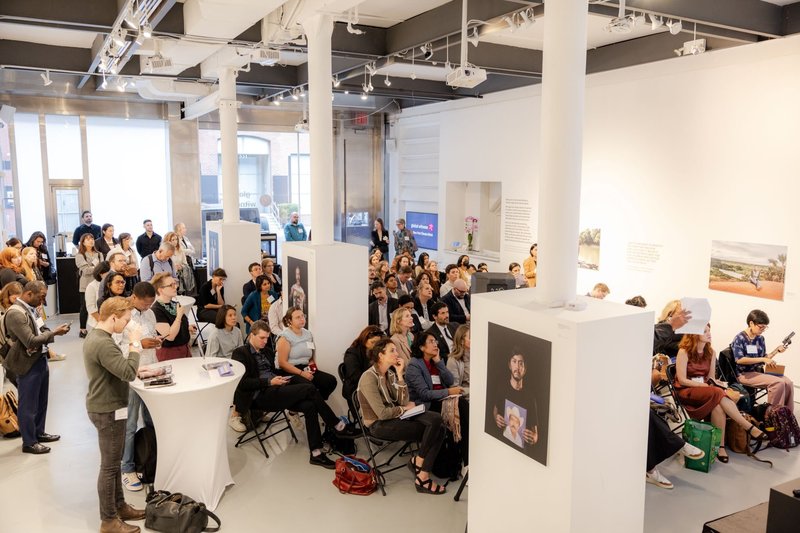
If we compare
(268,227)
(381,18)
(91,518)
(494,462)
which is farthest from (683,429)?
(268,227)

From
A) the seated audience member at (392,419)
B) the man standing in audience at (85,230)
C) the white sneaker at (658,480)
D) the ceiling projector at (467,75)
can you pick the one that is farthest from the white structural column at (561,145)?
the man standing in audience at (85,230)

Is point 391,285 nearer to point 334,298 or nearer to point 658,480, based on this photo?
point 334,298

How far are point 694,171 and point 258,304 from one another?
19.7 ft

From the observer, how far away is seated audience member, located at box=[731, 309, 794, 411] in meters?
5.89

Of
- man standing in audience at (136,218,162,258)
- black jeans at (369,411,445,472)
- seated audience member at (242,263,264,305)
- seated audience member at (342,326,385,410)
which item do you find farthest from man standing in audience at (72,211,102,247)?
black jeans at (369,411,445,472)

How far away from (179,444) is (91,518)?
813 millimetres

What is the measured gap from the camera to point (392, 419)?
190 inches

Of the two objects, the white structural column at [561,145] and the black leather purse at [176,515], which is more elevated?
the white structural column at [561,145]

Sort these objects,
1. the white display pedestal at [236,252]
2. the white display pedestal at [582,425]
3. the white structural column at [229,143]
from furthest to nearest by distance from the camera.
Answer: the white structural column at [229,143]
the white display pedestal at [236,252]
the white display pedestal at [582,425]

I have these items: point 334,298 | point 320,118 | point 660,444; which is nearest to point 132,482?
point 334,298

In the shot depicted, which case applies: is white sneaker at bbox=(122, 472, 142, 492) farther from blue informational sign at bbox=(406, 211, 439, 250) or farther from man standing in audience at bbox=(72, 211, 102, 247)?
blue informational sign at bbox=(406, 211, 439, 250)

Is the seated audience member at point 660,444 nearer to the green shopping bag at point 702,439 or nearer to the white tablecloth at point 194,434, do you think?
the green shopping bag at point 702,439

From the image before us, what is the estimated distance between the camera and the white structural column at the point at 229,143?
30.8ft

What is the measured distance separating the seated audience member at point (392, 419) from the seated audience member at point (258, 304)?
3015 millimetres
